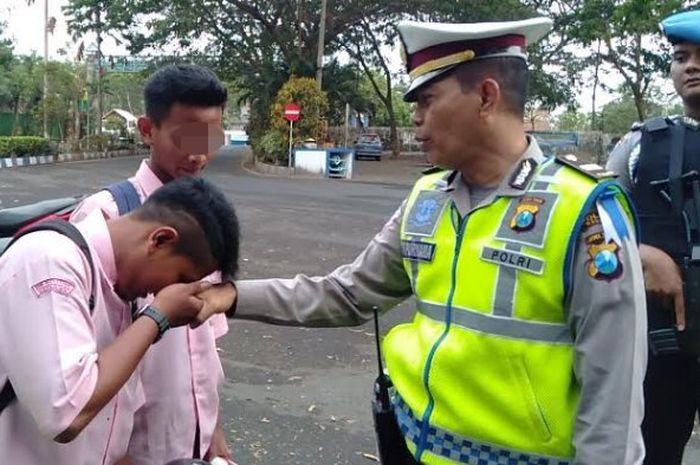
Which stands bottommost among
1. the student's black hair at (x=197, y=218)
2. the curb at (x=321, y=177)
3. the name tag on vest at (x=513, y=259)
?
the curb at (x=321, y=177)

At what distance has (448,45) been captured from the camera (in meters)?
1.70

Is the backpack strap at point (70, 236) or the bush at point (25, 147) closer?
the backpack strap at point (70, 236)

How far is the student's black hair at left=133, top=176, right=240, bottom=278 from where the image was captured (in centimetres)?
161

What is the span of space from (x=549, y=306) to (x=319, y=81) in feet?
83.6

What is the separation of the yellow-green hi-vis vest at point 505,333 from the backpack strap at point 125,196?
0.78 m

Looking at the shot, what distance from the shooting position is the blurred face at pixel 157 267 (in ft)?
5.20

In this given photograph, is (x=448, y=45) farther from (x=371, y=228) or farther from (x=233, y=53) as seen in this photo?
(x=233, y=53)

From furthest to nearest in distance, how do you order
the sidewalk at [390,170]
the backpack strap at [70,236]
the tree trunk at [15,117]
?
the tree trunk at [15,117]
the sidewalk at [390,170]
the backpack strap at [70,236]

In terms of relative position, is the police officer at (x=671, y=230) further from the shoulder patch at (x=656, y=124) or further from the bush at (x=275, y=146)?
the bush at (x=275, y=146)

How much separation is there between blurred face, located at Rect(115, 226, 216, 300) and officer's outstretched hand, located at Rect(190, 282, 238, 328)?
0.10m

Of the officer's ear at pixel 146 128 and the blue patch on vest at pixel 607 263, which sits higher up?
the officer's ear at pixel 146 128

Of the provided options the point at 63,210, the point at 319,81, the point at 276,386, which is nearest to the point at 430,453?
the point at 63,210

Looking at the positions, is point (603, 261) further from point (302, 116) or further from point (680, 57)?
point (302, 116)

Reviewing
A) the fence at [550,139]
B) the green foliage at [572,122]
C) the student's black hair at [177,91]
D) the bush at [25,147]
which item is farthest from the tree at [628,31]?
the green foliage at [572,122]
